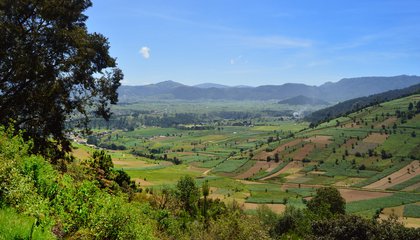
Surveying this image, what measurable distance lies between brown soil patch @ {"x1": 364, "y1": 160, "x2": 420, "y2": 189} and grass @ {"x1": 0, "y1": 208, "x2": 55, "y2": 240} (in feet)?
497

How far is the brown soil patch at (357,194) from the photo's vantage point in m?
130

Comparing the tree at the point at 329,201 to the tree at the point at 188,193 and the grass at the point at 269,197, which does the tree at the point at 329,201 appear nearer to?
the tree at the point at 188,193

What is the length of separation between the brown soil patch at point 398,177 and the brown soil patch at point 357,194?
37.2ft

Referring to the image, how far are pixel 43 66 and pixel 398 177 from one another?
159899 millimetres

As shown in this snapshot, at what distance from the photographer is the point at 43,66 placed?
29062 mm

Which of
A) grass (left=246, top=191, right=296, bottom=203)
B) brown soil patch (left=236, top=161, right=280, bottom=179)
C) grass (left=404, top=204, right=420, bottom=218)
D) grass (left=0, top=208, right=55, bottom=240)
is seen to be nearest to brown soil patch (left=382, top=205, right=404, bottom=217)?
grass (left=404, top=204, right=420, bottom=218)

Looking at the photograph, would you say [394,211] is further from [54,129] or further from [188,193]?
[54,129]

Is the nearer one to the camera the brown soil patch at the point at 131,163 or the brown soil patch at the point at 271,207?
the brown soil patch at the point at 271,207

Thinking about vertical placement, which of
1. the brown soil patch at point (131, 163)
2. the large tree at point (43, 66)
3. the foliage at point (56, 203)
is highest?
the large tree at point (43, 66)

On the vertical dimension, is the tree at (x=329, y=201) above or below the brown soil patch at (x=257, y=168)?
above

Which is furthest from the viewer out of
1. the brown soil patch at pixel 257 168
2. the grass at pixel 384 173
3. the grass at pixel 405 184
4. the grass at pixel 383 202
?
the brown soil patch at pixel 257 168

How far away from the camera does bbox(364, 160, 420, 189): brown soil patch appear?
149 meters

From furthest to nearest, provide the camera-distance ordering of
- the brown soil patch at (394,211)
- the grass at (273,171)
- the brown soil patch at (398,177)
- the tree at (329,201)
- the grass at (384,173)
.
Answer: the grass at (273,171), the grass at (384,173), the brown soil patch at (398,177), the brown soil patch at (394,211), the tree at (329,201)

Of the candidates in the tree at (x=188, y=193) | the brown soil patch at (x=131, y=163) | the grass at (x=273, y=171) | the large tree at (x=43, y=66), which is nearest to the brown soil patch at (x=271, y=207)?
the tree at (x=188, y=193)
